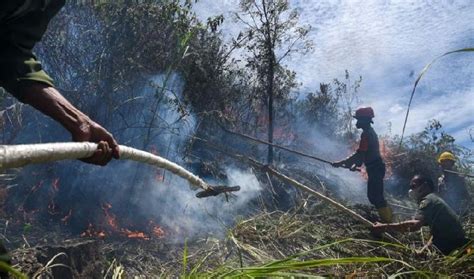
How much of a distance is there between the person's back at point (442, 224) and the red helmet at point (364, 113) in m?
2.87

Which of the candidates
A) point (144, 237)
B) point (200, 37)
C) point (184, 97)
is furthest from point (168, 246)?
point (200, 37)

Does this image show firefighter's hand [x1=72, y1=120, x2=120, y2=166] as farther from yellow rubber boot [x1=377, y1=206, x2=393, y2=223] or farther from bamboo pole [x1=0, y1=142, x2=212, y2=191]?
yellow rubber boot [x1=377, y1=206, x2=393, y2=223]

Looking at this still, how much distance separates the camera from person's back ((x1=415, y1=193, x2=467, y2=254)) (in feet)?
14.0

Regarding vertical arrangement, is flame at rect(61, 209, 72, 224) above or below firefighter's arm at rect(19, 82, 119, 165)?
below

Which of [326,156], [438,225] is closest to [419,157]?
[326,156]

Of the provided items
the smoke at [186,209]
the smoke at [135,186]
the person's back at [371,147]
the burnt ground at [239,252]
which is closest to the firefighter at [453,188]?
the person's back at [371,147]

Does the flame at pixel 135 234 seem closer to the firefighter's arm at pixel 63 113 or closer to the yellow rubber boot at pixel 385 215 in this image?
the yellow rubber boot at pixel 385 215

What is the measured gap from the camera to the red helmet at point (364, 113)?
7238 millimetres

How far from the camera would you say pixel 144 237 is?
20.3 ft

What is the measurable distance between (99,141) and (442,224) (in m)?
3.90

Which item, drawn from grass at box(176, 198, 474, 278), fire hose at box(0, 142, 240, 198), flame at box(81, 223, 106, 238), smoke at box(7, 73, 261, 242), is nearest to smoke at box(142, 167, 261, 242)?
smoke at box(7, 73, 261, 242)

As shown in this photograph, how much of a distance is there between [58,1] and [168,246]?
455 centimetres

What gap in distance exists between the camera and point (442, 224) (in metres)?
4.34

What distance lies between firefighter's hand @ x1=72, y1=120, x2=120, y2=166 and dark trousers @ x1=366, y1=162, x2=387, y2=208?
6223 millimetres
